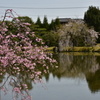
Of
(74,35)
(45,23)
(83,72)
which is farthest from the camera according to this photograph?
(45,23)

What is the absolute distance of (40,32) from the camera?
36.2 metres

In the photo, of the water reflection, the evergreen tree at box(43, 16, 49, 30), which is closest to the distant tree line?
the evergreen tree at box(43, 16, 49, 30)

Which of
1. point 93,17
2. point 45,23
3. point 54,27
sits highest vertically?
point 93,17

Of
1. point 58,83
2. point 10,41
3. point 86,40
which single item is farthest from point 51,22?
point 10,41

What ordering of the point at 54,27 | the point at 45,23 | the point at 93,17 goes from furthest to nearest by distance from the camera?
the point at 45,23, the point at 54,27, the point at 93,17

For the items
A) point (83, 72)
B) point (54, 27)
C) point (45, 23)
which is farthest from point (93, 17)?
point (83, 72)

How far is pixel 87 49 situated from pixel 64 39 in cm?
295

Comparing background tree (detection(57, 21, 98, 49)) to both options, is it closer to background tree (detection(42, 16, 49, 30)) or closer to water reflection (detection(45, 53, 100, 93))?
background tree (detection(42, 16, 49, 30))

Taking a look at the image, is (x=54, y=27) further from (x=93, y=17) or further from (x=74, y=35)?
(x=74, y=35)

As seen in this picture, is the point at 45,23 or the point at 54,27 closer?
the point at 54,27

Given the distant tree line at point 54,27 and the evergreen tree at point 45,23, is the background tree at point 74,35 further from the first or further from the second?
the evergreen tree at point 45,23

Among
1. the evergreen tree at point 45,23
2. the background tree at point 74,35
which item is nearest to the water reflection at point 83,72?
the background tree at point 74,35

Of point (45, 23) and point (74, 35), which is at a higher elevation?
point (45, 23)

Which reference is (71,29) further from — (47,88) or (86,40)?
(47,88)
